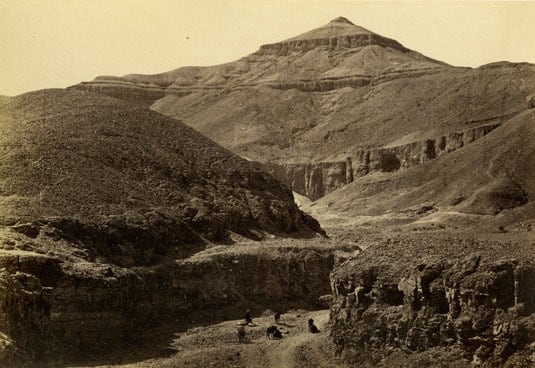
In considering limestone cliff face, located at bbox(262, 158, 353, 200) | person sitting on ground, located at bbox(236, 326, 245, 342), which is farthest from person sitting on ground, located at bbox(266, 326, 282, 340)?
limestone cliff face, located at bbox(262, 158, 353, 200)

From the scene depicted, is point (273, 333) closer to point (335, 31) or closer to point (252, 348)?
point (252, 348)

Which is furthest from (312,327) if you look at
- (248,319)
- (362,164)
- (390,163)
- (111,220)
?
(362,164)

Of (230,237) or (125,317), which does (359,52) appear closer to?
(230,237)

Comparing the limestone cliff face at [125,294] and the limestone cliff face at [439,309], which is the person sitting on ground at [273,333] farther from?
Result: the limestone cliff face at [125,294]

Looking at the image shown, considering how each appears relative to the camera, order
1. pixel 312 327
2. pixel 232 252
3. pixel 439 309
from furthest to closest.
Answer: pixel 232 252
pixel 312 327
pixel 439 309

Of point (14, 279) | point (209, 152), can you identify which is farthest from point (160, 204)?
point (14, 279)

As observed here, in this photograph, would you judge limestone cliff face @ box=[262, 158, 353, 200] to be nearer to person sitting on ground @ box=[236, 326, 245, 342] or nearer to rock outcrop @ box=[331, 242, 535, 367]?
person sitting on ground @ box=[236, 326, 245, 342]
